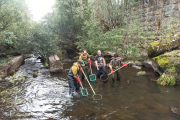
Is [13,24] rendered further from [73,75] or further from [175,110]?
[175,110]

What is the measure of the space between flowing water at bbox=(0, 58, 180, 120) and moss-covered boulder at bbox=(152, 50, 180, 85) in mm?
746

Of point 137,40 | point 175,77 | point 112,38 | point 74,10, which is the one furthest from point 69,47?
point 175,77

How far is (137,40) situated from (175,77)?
515cm

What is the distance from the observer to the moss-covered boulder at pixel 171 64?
6.83 m

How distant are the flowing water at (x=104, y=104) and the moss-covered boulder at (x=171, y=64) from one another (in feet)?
2.45

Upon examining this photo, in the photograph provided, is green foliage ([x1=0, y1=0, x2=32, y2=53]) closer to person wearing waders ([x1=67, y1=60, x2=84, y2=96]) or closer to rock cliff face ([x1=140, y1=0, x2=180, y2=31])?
person wearing waders ([x1=67, y1=60, x2=84, y2=96])

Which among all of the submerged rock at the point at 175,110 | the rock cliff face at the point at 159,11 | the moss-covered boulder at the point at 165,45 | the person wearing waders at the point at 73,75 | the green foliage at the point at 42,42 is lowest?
the submerged rock at the point at 175,110

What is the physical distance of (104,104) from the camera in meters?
5.08

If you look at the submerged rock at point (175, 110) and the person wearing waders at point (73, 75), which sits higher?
the person wearing waders at point (73, 75)

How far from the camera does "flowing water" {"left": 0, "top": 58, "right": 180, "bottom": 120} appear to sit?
14.1ft

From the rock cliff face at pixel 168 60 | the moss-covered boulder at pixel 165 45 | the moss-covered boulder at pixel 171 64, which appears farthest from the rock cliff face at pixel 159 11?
the moss-covered boulder at pixel 171 64

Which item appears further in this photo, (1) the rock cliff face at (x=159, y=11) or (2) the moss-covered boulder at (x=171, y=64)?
(1) the rock cliff face at (x=159, y=11)

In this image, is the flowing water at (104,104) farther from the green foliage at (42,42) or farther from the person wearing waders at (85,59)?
the green foliage at (42,42)

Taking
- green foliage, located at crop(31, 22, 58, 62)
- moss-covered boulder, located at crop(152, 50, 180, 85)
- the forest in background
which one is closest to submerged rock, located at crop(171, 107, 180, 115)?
moss-covered boulder, located at crop(152, 50, 180, 85)
